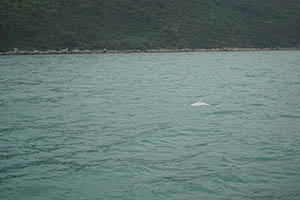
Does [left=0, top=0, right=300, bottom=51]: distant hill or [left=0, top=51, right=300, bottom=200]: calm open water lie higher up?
[left=0, top=0, right=300, bottom=51]: distant hill

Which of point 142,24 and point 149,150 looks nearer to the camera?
point 149,150

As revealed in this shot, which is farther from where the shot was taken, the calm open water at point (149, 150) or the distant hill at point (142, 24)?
the distant hill at point (142, 24)

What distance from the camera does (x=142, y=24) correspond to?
486 ft

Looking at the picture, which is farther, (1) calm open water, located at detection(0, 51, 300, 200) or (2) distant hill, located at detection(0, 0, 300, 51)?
(2) distant hill, located at detection(0, 0, 300, 51)

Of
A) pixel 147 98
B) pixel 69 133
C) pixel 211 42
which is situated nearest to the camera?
pixel 69 133

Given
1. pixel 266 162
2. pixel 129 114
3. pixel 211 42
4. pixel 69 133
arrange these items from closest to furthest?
pixel 266 162, pixel 69 133, pixel 129 114, pixel 211 42

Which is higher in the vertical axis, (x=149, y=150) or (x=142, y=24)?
(x=142, y=24)

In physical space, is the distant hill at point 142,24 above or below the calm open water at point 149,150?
above

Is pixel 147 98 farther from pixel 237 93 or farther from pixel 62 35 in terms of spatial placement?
pixel 62 35

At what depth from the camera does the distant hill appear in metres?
116

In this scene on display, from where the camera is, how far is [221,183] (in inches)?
365

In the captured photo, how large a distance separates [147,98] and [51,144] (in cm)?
1229

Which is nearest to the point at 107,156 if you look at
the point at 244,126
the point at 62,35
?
the point at 244,126

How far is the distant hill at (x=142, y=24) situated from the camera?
116 meters
